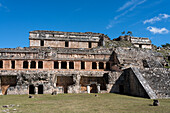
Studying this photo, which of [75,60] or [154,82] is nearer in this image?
[154,82]

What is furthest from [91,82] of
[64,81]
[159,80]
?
[159,80]

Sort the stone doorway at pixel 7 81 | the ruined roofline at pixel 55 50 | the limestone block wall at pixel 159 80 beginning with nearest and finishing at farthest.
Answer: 1. the limestone block wall at pixel 159 80
2. the stone doorway at pixel 7 81
3. the ruined roofline at pixel 55 50

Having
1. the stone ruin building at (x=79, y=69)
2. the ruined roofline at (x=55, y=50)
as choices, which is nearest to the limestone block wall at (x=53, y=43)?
the stone ruin building at (x=79, y=69)

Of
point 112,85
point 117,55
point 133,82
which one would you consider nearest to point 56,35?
point 117,55

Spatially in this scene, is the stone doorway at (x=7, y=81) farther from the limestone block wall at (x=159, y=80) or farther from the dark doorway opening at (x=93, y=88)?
the limestone block wall at (x=159, y=80)

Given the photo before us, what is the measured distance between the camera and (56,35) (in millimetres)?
32125

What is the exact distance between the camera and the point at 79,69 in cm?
2489

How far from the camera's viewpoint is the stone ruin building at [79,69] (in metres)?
18.0

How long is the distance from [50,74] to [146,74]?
1080 cm

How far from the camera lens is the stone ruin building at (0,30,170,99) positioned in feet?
59.2

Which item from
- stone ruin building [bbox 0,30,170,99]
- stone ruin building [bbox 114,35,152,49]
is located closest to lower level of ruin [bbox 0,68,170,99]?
stone ruin building [bbox 0,30,170,99]

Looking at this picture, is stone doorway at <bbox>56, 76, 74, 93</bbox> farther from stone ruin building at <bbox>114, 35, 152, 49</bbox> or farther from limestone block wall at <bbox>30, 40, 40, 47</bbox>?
stone ruin building at <bbox>114, 35, 152, 49</bbox>

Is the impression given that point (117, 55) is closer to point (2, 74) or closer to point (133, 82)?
point (133, 82)

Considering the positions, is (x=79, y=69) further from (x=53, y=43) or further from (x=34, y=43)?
(x=34, y=43)
